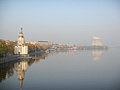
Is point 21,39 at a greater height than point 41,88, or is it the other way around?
point 21,39

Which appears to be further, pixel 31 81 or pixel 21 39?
pixel 21 39

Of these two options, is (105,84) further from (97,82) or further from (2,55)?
(2,55)

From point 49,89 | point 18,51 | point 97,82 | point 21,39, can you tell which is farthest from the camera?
point 21,39

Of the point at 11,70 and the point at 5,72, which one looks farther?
the point at 11,70

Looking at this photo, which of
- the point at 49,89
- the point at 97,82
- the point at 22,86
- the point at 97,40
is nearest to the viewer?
the point at 49,89

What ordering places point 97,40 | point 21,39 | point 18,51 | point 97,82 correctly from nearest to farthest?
point 97,82 < point 18,51 < point 21,39 < point 97,40

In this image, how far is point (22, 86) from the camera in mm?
6383

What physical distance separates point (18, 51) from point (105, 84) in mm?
10706

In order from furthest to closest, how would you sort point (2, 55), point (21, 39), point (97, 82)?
1. point (21, 39)
2. point (2, 55)
3. point (97, 82)

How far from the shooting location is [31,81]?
7.09 metres

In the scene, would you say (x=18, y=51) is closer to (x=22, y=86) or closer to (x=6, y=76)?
(x=6, y=76)

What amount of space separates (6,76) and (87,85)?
8.35 ft

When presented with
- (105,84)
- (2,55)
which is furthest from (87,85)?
(2,55)

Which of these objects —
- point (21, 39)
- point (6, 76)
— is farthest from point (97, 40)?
point (6, 76)
